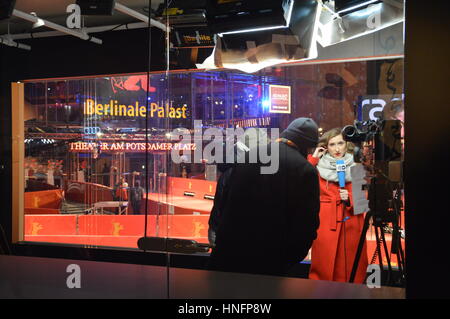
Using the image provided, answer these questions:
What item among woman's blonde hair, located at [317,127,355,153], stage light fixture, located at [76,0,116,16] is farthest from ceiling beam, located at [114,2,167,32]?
woman's blonde hair, located at [317,127,355,153]

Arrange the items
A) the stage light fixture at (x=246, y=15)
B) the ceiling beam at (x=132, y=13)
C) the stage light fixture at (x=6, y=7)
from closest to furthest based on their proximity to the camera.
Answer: the stage light fixture at (x=246, y=15), the stage light fixture at (x=6, y=7), the ceiling beam at (x=132, y=13)

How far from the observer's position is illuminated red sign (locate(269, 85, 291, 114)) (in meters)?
3.47

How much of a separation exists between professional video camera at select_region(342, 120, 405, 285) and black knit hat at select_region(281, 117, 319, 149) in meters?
0.61

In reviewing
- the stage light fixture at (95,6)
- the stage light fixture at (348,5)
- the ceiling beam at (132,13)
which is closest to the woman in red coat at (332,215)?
the stage light fixture at (348,5)

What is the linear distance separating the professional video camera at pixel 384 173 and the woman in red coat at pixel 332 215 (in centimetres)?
54

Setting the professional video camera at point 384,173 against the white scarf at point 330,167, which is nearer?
the professional video camera at point 384,173

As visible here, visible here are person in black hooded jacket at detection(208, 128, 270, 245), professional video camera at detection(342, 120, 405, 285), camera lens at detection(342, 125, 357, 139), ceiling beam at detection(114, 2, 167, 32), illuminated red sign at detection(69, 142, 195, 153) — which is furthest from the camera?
illuminated red sign at detection(69, 142, 195, 153)

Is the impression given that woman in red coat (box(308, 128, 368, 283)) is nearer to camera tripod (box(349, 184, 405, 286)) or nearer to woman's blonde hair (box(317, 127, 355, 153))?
woman's blonde hair (box(317, 127, 355, 153))

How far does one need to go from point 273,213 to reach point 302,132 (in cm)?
67

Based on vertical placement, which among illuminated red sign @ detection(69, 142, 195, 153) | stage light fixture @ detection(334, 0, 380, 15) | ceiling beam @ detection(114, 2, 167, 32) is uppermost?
ceiling beam @ detection(114, 2, 167, 32)

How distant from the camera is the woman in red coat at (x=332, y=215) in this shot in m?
3.43

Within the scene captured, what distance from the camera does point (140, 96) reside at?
537 centimetres

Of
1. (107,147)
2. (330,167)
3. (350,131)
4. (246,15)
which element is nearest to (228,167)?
(330,167)

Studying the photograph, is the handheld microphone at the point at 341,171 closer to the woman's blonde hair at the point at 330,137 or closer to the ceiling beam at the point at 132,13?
the woman's blonde hair at the point at 330,137
